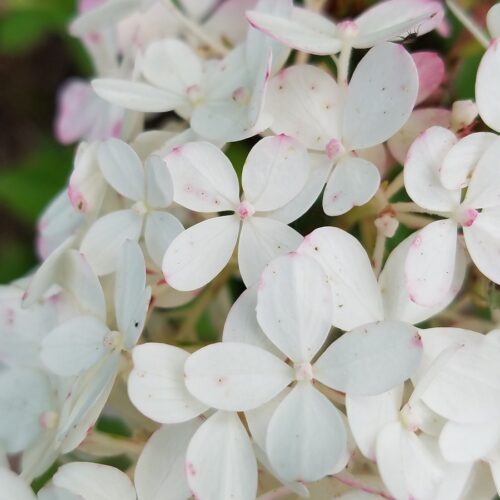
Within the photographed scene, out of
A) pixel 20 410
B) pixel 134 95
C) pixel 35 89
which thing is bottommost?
pixel 35 89

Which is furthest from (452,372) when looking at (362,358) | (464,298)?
(464,298)

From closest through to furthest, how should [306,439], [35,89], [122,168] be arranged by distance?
[306,439] → [122,168] → [35,89]

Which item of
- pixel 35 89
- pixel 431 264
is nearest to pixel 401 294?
pixel 431 264

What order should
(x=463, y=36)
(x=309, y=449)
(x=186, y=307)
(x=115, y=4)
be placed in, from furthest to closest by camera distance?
1. (x=463, y=36)
2. (x=186, y=307)
3. (x=115, y=4)
4. (x=309, y=449)

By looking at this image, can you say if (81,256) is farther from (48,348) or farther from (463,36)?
(463,36)

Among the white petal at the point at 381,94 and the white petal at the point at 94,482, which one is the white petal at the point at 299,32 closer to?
the white petal at the point at 381,94

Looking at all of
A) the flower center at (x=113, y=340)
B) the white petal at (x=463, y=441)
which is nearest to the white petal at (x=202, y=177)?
the flower center at (x=113, y=340)

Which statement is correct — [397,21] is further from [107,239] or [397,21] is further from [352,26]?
[107,239]
